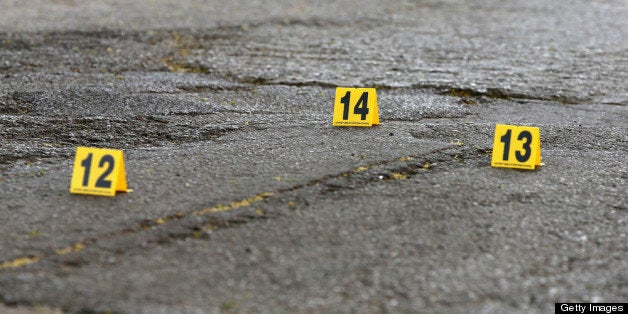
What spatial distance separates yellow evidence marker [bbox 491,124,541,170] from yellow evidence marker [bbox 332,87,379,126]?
1.06m

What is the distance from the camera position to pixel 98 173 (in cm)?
419

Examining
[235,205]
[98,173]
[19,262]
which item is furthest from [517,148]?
[19,262]

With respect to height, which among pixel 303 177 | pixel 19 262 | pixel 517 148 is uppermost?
pixel 517 148

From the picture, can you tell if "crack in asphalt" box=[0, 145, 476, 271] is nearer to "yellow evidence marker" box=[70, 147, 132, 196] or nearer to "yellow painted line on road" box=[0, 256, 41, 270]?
"yellow painted line on road" box=[0, 256, 41, 270]

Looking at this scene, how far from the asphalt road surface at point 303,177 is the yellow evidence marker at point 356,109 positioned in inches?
3.5

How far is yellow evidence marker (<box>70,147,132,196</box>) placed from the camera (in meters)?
4.14

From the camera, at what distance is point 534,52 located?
8.67 meters

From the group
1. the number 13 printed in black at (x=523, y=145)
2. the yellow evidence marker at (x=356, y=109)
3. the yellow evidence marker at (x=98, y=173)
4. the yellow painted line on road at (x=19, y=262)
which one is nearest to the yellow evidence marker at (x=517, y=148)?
the number 13 printed in black at (x=523, y=145)

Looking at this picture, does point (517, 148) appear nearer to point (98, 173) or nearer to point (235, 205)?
point (235, 205)

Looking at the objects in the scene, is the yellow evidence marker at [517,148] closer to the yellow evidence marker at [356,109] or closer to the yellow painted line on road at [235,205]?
Result: the yellow evidence marker at [356,109]

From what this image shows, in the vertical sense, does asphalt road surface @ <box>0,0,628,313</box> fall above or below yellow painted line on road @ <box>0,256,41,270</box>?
above

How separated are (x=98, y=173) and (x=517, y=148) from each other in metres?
2.48

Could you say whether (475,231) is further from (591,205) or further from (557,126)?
(557,126)

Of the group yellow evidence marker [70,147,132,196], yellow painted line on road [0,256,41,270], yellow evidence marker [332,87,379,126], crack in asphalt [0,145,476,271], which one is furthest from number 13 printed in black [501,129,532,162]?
yellow painted line on road [0,256,41,270]
